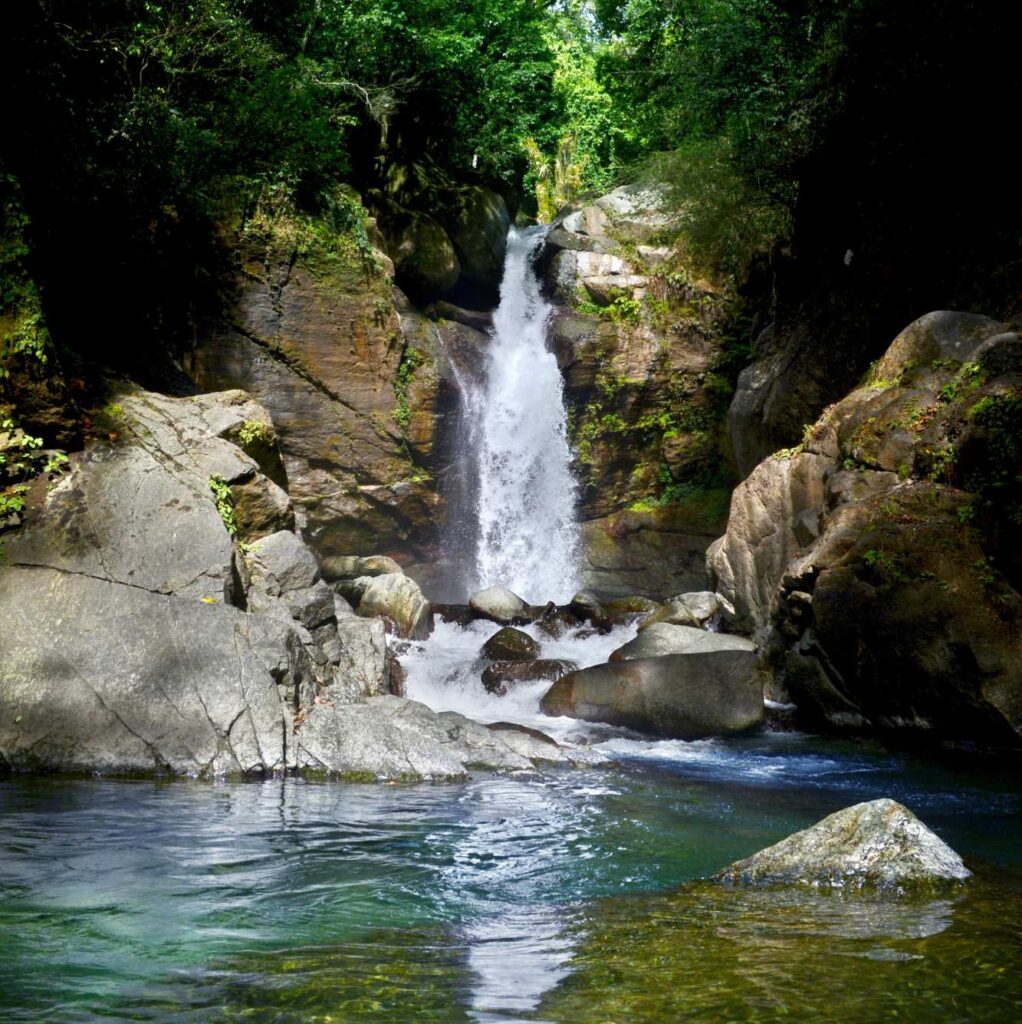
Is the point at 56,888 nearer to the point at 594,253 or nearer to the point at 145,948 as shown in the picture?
the point at 145,948

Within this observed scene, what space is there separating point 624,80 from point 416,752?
24.8 metres

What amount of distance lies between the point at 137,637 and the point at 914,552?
7.74 meters

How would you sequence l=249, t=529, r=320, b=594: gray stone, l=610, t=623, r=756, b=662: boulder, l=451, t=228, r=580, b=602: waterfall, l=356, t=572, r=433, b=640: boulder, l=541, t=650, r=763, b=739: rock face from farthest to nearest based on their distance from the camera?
l=451, t=228, r=580, b=602: waterfall → l=356, t=572, r=433, b=640: boulder → l=610, t=623, r=756, b=662: boulder → l=541, t=650, r=763, b=739: rock face → l=249, t=529, r=320, b=594: gray stone

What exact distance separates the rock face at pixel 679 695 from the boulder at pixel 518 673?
1.50 m

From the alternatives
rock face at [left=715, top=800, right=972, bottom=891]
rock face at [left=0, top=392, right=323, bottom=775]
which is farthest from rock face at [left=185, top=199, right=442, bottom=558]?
rock face at [left=715, top=800, right=972, bottom=891]

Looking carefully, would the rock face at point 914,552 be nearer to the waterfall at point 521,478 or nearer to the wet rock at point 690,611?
the wet rock at point 690,611

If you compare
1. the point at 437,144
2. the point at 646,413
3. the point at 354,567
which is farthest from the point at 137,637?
the point at 437,144

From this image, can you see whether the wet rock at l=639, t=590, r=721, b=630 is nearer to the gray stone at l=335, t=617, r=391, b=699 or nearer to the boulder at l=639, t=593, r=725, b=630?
the boulder at l=639, t=593, r=725, b=630

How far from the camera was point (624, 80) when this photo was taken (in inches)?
1090

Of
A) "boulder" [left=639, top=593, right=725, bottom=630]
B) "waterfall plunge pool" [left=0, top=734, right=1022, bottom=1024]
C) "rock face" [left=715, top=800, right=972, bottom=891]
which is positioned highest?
"boulder" [left=639, top=593, right=725, bottom=630]

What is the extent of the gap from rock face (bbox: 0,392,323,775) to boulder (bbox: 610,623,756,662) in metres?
4.84

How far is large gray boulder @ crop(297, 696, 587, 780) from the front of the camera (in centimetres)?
816

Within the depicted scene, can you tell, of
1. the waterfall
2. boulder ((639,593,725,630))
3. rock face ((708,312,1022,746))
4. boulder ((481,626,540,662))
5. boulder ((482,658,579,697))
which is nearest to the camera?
rock face ((708,312,1022,746))

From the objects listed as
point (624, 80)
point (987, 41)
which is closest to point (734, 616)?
point (987, 41)
